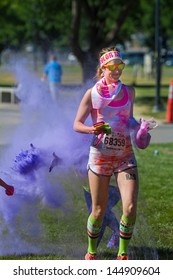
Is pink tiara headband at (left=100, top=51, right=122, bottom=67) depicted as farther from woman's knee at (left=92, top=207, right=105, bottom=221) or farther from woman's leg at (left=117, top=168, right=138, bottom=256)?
woman's knee at (left=92, top=207, right=105, bottom=221)

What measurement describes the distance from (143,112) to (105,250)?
15491 mm

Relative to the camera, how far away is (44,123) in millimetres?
6730

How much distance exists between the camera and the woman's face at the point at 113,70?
5.44 metres

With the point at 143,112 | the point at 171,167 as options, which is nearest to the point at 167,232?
the point at 171,167

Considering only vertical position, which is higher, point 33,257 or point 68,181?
point 68,181

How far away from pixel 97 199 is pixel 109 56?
3.80 ft

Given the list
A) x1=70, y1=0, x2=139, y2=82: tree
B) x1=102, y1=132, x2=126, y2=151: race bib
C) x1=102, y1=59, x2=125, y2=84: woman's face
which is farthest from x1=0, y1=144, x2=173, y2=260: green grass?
x1=70, y1=0, x2=139, y2=82: tree

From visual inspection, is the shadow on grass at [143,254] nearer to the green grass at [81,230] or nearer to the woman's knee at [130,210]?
the green grass at [81,230]

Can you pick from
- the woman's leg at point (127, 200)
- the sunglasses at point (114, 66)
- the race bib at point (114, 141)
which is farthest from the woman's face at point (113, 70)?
the woman's leg at point (127, 200)

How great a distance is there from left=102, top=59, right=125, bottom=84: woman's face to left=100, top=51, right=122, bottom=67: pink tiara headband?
34 mm

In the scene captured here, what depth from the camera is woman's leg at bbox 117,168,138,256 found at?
17.4ft

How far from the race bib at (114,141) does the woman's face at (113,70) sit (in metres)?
0.45

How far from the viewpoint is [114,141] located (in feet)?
17.6
